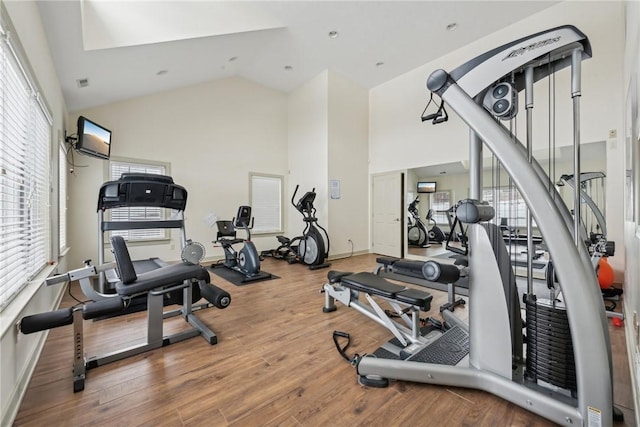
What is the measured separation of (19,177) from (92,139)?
8.66 feet

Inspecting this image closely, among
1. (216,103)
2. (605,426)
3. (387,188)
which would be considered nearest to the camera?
(605,426)

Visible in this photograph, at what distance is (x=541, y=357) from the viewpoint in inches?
56.2

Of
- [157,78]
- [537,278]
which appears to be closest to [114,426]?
[157,78]

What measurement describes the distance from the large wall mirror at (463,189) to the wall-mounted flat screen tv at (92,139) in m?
4.99

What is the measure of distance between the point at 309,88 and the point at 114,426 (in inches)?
261

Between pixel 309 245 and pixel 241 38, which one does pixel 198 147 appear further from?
pixel 309 245

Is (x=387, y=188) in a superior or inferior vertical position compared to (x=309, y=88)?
inferior

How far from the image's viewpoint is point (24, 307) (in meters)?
1.62

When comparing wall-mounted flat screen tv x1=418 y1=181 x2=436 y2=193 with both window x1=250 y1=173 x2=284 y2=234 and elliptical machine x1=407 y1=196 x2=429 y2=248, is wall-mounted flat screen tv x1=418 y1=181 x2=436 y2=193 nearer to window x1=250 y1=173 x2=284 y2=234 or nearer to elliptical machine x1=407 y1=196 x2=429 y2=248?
elliptical machine x1=407 y1=196 x2=429 y2=248

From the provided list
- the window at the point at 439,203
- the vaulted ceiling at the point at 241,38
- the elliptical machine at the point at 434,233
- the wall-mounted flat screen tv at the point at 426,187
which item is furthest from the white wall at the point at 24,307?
the elliptical machine at the point at 434,233

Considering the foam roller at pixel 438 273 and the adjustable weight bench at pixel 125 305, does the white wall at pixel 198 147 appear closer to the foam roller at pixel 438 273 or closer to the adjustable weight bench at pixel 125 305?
the adjustable weight bench at pixel 125 305

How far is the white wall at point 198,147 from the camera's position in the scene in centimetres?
458

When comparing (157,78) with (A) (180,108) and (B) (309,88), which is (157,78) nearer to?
(A) (180,108)

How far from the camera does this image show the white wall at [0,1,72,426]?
136 centimetres
